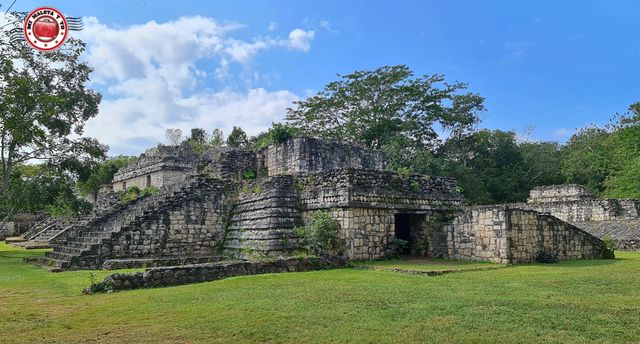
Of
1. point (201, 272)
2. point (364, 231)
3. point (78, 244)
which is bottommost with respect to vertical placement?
point (201, 272)

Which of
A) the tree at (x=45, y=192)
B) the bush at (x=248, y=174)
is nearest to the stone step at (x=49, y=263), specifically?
the tree at (x=45, y=192)

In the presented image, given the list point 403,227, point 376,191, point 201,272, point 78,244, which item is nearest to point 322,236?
point 376,191

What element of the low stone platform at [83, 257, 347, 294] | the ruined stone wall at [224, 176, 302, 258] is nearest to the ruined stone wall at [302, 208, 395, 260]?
the low stone platform at [83, 257, 347, 294]

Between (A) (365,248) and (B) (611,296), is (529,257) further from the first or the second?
(B) (611,296)

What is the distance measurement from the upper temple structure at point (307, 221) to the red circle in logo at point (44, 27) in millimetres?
8111

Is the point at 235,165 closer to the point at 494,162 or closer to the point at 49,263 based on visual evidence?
the point at 49,263

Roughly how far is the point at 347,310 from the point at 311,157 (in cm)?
1257

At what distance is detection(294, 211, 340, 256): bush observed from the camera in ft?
44.8

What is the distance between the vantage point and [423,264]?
12.8m

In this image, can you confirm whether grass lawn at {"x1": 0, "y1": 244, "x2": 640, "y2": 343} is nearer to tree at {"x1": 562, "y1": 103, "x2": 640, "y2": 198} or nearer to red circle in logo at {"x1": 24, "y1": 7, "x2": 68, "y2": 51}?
red circle in logo at {"x1": 24, "y1": 7, "x2": 68, "y2": 51}

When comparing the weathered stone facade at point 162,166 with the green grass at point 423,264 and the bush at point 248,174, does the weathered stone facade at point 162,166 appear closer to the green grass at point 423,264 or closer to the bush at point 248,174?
the bush at point 248,174

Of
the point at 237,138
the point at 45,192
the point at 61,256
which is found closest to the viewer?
the point at 61,256

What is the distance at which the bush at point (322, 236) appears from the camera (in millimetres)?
13648

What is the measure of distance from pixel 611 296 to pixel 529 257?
225 inches
